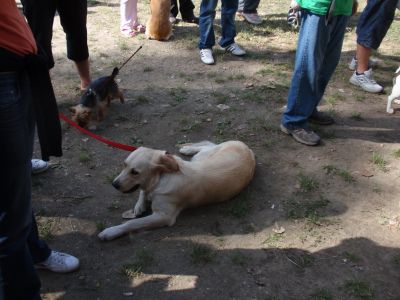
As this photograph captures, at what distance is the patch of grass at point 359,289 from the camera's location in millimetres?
2744

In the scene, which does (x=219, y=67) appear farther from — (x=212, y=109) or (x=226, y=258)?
(x=226, y=258)

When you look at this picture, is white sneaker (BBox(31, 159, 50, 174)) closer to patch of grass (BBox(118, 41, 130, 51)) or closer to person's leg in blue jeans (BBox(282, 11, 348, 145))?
person's leg in blue jeans (BBox(282, 11, 348, 145))

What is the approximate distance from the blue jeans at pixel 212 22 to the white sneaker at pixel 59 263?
446cm

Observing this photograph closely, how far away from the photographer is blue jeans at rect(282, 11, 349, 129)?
12.8 ft

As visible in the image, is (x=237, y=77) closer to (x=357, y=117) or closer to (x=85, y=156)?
(x=357, y=117)

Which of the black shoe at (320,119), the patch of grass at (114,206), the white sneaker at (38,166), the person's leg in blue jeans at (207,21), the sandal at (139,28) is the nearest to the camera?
the patch of grass at (114,206)

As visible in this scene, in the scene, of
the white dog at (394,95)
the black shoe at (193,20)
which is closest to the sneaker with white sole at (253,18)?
the black shoe at (193,20)

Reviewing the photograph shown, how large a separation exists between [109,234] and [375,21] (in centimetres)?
450

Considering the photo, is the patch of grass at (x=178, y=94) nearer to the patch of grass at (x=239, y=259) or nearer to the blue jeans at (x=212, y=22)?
the blue jeans at (x=212, y=22)

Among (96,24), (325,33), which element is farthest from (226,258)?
(96,24)

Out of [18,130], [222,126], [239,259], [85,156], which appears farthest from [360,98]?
[18,130]

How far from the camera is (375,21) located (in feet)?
17.8

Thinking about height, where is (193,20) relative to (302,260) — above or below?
above

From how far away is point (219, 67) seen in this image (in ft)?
20.8
